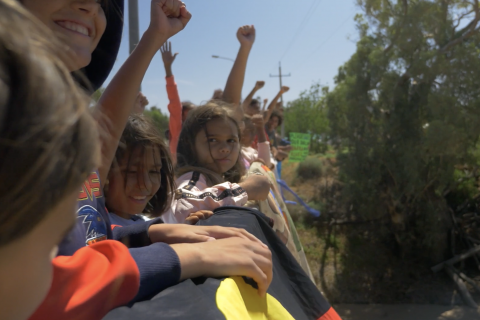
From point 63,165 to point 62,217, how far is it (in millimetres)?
71

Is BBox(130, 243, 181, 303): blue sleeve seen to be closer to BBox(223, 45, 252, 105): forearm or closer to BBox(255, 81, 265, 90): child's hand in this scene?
BBox(223, 45, 252, 105): forearm

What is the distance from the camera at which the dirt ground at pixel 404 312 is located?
258 inches

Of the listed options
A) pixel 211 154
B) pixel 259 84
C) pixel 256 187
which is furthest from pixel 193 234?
pixel 259 84

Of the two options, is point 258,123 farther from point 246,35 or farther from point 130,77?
point 130,77

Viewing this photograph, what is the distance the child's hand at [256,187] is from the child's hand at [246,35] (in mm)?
997

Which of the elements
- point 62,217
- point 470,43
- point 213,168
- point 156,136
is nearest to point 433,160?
point 470,43

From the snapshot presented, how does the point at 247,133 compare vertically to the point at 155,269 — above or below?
above

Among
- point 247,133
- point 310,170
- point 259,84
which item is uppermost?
point 259,84

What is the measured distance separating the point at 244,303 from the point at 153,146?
1218 mm

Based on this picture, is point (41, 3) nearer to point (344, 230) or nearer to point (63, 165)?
point (63, 165)

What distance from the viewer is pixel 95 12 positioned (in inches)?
42.0

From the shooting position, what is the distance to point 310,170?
13.3 m

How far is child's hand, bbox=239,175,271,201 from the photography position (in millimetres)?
2023

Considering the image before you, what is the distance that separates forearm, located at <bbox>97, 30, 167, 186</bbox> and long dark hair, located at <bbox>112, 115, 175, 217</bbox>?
1.69ft
